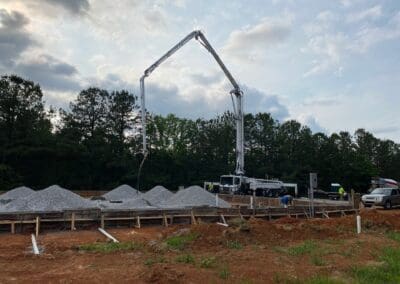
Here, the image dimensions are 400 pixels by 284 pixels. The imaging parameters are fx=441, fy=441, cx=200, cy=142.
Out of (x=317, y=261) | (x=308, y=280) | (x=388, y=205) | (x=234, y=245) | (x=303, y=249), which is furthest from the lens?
(x=388, y=205)

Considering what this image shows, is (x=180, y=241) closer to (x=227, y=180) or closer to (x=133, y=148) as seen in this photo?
(x=227, y=180)

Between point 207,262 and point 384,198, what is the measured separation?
84.5 ft

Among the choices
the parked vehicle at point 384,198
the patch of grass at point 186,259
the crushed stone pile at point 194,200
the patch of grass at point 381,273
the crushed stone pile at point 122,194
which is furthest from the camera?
the crushed stone pile at point 122,194

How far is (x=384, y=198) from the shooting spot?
33.0 m

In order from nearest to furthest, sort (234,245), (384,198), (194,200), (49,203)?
(234,245), (49,203), (194,200), (384,198)

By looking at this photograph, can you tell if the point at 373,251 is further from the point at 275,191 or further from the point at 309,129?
the point at 309,129

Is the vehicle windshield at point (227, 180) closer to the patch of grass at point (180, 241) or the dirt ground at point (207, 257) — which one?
the dirt ground at point (207, 257)

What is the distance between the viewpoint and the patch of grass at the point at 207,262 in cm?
1089

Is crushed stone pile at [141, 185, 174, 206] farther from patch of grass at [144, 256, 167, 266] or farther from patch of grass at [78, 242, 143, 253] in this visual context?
patch of grass at [144, 256, 167, 266]

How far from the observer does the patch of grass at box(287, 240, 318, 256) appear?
13.3 metres

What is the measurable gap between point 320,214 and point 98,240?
16076 mm

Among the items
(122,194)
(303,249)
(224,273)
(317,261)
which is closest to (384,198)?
(303,249)

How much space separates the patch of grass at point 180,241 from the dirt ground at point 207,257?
0.11 meters

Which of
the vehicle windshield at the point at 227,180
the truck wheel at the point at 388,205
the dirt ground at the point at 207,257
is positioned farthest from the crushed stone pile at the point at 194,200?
the truck wheel at the point at 388,205
